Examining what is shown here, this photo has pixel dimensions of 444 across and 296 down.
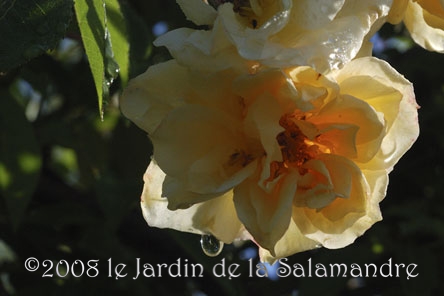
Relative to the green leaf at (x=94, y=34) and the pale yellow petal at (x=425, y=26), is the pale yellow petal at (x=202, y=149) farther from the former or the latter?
the pale yellow petal at (x=425, y=26)

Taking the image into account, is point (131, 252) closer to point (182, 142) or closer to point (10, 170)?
point (10, 170)

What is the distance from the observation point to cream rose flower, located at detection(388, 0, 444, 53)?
104cm

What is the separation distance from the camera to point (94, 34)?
0.89 metres

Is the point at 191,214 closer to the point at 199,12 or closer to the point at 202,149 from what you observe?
the point at 202,149

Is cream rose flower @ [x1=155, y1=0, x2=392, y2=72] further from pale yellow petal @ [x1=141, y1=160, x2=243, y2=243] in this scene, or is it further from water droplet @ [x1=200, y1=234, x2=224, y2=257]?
water droplet @ [x1=200, y1=234, x2=224, y2=257]

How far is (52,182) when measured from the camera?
1.84m

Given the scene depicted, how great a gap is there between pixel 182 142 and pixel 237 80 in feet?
0.33

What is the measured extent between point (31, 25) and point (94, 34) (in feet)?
0.26

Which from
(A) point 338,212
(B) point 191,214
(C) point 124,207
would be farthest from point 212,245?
(C) point 124,207

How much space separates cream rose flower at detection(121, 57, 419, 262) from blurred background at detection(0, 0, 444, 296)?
48cm

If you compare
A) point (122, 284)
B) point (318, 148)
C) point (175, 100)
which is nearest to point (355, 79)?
point (318, 148)

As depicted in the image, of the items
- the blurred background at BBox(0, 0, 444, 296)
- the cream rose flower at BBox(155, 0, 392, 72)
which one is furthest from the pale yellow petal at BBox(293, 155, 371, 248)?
the blurred background at BBox(0, 0, 444, 296)

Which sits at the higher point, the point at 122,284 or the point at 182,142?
the point at 182,142

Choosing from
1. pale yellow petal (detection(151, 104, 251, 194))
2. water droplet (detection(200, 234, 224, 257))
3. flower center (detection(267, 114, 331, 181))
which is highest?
pale yellow petal (detection(151, 104, 251, 194))
